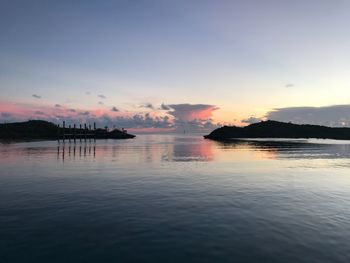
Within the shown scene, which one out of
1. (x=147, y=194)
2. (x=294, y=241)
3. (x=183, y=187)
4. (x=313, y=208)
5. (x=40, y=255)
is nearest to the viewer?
(x=40, y=255)

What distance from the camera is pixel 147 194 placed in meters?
29.4

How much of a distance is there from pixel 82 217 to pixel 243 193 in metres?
16.7

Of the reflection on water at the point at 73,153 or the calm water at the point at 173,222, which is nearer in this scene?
the calm water at the point at 173,222

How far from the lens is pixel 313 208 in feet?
79.7

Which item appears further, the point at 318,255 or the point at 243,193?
the point at 243,193

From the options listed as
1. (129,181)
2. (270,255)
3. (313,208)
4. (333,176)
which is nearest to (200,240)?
(270,255)

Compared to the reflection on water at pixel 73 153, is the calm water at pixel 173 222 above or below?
below

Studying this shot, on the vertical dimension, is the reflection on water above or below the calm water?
above

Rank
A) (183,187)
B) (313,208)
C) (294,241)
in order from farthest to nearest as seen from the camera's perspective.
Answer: (183,187), (313,208), (294,241)

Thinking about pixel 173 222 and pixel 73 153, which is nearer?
pixel 173 222

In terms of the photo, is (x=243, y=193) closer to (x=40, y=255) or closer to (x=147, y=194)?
(x=147, y=194)

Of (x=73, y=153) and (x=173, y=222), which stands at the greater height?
(x=73, y=153)

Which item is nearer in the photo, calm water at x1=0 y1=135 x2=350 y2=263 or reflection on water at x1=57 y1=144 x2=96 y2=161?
calm water at x1=0 y1=135 x2=350 y2=263

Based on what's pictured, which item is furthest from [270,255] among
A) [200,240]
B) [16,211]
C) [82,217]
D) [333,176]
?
[333,176]
